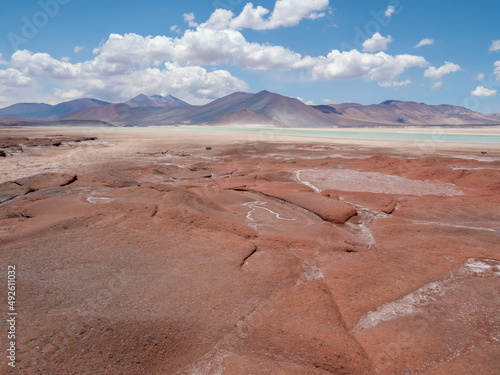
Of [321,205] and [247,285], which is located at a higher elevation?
[321,205]

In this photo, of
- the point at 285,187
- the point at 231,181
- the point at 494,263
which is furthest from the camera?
the point at 231,181

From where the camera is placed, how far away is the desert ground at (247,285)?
2.45 m

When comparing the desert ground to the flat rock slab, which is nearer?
the desert ground

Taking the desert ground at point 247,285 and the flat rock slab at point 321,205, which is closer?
the desert ground at point 247,285

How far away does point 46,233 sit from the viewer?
14.5 feet

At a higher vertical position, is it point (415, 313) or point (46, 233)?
point (46, 233)

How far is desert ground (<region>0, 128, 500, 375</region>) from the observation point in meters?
2.45

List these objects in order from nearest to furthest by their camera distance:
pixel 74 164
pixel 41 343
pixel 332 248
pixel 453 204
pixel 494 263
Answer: pixel 41 343 < pixel 494 263 < pixel 332 248 < pixel 453 204 < pixel 74 164

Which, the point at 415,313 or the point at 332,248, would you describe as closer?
the point at 415,313

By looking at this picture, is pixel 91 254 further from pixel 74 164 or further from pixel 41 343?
pixel 74 164

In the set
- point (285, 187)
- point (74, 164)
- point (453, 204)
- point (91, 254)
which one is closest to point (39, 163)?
point (74, 164)

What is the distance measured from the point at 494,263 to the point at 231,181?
671cm

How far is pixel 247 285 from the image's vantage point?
3.42 meters

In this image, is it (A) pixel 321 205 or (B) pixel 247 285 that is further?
(A) pixel 321 205
